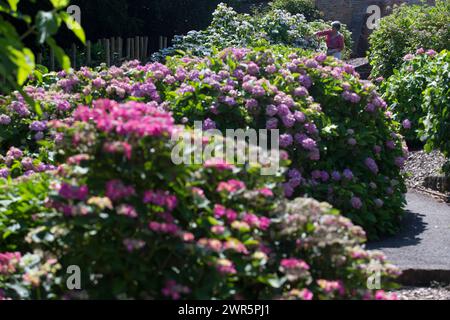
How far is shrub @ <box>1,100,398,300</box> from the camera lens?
3268 mm

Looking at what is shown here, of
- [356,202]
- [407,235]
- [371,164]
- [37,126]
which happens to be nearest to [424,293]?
[356,202]

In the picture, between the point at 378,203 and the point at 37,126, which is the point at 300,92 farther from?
the point at 37,126

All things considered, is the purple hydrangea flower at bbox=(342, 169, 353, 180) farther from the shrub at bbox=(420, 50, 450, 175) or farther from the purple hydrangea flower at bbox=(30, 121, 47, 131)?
the purple hydrangea flower at bbox=(30, 121, 47, 131)

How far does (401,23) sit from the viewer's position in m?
14.6

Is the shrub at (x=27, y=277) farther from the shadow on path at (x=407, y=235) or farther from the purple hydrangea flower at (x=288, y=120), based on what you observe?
the shadow on path at (x=407, y=235)

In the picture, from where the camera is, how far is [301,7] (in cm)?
2509

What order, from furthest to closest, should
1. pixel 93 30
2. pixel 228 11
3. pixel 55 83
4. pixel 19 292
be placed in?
pixel 93 30 < pixel 228 11 < pixel 55 83 < pixel 19 292

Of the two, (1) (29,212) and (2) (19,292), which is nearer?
(2) (19,292)

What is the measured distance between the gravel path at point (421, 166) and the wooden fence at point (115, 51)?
4.98 metres

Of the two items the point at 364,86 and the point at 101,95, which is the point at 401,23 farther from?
the point at 101,95

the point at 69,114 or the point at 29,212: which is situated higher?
the point at 69,114
